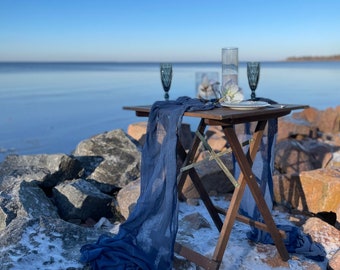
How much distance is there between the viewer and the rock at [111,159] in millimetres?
4824

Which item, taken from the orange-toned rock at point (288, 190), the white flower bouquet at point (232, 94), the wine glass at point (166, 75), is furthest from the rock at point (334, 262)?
the wine glass at point (166, 75)

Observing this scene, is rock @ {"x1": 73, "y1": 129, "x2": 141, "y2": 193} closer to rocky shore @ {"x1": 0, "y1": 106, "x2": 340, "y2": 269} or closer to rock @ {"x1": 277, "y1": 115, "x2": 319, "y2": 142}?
rocky shore @ {"x1": 0, "y1": 106, "x2": 340, "y2": 269}

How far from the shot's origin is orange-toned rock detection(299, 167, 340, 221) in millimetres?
4211

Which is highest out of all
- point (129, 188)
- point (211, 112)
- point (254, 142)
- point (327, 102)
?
point (211, 112)

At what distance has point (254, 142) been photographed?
9.57 ft

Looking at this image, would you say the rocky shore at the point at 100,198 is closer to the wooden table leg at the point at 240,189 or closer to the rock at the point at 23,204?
the rock at the point at 23,204

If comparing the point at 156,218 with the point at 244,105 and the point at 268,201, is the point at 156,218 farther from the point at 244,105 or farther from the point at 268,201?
the point at 268,201

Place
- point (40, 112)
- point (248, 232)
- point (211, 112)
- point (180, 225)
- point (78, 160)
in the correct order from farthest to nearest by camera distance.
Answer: point (40, 112) < point (78, 160) < point (180, 225) < point (248, 232) < point (211, 112)

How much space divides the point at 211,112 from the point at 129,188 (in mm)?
1983

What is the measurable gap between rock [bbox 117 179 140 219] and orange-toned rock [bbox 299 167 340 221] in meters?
1.74

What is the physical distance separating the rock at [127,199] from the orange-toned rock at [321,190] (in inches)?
68.5

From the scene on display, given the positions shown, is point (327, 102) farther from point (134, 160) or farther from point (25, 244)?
point (25, 244)

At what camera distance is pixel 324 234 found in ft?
12.0

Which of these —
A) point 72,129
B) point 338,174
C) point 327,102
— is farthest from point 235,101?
point 327,102
